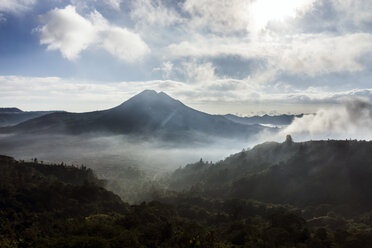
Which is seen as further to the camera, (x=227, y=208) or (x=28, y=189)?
(x=227, y=208)

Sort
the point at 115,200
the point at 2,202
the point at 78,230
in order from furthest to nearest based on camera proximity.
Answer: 1. the point at 115,200
2. the point at 2,202
3. the point at 78,230

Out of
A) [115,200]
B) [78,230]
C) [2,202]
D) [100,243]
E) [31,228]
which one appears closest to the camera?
[100,243]

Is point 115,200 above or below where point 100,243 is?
below

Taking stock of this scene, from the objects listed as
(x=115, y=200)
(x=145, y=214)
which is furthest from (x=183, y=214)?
(x=145, y=214)

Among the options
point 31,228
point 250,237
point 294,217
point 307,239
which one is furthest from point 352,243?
point 31,228

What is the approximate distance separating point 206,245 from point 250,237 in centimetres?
2722

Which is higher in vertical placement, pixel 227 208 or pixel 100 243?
pixel 100 243

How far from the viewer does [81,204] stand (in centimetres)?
16575

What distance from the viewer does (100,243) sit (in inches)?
3145

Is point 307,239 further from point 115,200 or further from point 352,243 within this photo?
point 115,200

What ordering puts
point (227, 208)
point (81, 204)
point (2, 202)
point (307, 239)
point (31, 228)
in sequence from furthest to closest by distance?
point (227, 208)
point (81, 204)
point (2, 202)
point (31, 228)
point (307, 239)

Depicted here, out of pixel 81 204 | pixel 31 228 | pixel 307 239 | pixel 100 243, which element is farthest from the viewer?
pixel 81 204

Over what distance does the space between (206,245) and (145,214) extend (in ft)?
183

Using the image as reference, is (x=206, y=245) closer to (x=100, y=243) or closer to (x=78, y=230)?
(x=100, y=243)
